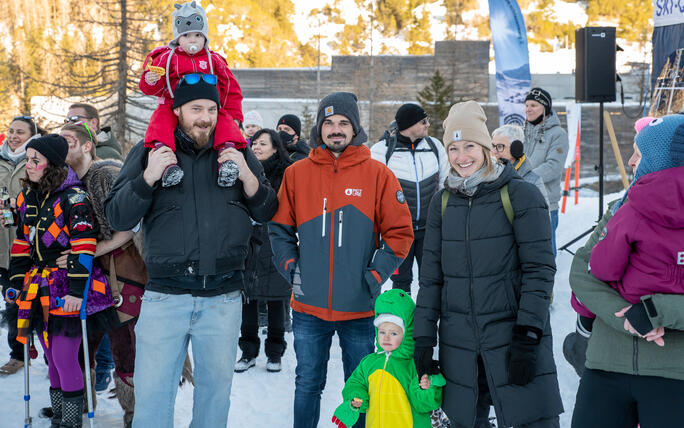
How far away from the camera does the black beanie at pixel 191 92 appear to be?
2.68 metres

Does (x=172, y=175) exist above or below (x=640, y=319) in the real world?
above

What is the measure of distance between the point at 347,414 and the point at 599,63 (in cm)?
681

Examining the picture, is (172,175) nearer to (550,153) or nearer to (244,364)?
(244,364)

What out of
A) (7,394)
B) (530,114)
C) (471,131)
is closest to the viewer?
(471,131)

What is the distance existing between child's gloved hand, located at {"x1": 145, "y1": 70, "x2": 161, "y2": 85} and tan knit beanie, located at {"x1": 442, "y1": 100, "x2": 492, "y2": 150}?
4.55 ft

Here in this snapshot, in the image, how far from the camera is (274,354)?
15.9 feet

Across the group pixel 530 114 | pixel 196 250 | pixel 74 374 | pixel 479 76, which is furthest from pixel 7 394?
pixel 479 76

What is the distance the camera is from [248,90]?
29922 mm

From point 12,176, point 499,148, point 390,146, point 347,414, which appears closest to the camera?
point 347,414

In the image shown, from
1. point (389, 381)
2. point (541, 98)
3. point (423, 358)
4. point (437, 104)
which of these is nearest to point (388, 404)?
point (389, 381)

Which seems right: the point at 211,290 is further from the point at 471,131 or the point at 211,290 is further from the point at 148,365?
the point at 471,131

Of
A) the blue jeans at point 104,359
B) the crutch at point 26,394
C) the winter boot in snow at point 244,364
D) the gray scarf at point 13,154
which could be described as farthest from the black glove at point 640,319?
the gray scarf at point 13,154

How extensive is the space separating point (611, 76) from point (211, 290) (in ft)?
23.2

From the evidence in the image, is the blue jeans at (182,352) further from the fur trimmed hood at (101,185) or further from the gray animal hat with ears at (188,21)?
the gray animal hat with ears at (188,21)
